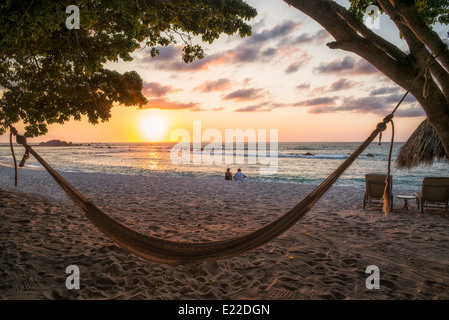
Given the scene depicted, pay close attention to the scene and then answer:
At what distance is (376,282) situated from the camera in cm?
262

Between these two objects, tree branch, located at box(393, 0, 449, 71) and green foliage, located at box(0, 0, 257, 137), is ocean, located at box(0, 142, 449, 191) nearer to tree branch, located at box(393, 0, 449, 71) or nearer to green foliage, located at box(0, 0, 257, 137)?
green foliage, located at box(0, 0, 257, 137)

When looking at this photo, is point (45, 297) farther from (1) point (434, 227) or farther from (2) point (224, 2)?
(1) point (434, 227)

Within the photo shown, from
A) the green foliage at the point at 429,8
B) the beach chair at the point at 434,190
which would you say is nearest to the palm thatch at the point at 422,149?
the beach chair at the point at 434,190

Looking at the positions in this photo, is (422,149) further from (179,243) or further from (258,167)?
(258,167)

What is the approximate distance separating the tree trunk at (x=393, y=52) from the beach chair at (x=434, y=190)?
14.7 feet

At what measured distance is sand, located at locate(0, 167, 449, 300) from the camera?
243 centimetres

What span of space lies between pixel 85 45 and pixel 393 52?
17.9 ft

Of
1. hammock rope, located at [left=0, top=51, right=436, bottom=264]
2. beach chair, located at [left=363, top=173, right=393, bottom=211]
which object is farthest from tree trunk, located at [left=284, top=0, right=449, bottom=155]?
beach chair, located at [left=363, top=173, right=393, bottom=211]

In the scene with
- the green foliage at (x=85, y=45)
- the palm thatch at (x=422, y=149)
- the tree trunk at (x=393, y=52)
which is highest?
the green foliage at (x=85, y=45)

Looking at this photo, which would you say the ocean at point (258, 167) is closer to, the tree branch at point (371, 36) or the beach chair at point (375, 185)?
the beach chair at point (375, 185)

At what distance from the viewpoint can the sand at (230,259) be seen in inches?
95.5

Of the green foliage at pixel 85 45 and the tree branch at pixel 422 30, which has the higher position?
the green foliage at pixel 85 45

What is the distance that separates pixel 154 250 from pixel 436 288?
2.66 metres

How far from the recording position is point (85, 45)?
5320mm
